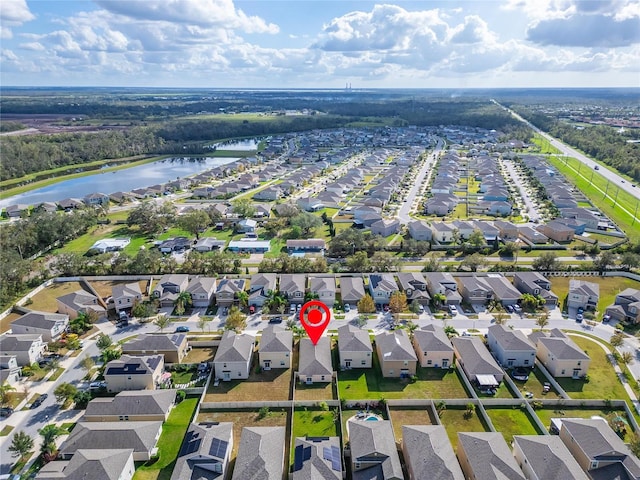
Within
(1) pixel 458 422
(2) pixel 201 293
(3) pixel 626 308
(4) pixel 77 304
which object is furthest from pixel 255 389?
(3) pixel 626 308

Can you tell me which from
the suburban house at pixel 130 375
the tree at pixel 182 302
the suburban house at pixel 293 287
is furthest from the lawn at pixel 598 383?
the tree at pixel 182 302

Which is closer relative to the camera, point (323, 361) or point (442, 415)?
point (442, 415)

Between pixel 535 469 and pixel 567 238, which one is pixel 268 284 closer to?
pixel 535 469

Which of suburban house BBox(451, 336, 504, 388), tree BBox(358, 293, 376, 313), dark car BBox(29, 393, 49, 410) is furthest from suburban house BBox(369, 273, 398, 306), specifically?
dark car BBox(29, 393, 49, 410)

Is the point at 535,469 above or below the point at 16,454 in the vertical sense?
above

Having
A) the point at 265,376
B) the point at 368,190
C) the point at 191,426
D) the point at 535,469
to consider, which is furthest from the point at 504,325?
the point at 368,190

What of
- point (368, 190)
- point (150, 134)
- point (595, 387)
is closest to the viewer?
point (595, 387)

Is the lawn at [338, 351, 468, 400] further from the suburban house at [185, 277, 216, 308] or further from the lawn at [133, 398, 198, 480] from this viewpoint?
the suburban house at [185, 277, 216, 308]
